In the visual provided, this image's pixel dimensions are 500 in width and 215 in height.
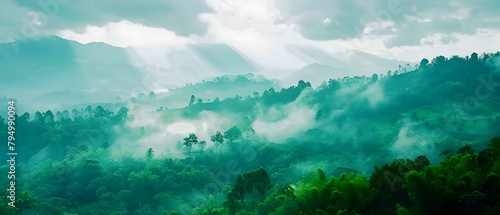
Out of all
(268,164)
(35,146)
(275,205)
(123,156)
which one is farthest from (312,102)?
(275,205)

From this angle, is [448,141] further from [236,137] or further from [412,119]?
[236,137]

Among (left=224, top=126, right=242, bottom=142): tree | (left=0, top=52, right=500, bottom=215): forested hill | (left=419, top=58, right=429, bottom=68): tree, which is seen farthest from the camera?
(left=419, top=58, right=429, bottom=68): tree

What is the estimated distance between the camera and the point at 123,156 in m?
108

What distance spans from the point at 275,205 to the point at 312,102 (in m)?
129

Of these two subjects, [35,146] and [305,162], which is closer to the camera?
[305,162]

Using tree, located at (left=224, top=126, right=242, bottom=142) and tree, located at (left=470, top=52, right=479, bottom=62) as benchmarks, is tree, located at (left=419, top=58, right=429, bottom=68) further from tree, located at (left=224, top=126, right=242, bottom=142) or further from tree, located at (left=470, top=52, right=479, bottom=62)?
tree, located at (left=224, top=126, right=242, bottom=142)

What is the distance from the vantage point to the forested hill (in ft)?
74.4

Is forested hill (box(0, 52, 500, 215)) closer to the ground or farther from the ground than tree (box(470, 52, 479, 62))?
closer to the ground

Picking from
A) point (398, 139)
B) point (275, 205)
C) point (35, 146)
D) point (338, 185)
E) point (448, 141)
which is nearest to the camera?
point (338, 185)

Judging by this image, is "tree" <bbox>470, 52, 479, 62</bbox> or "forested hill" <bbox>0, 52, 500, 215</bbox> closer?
"forested hill" <bbox>0, 52, 500, 215</bbox>

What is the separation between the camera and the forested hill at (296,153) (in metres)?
22.7

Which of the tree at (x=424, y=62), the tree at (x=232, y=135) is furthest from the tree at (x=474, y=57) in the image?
the tree at (x=232, y=135)

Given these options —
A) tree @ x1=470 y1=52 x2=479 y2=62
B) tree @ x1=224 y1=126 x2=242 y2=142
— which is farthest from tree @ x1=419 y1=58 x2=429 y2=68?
tree @ x1=224 y1=126 x2=242 y2=142

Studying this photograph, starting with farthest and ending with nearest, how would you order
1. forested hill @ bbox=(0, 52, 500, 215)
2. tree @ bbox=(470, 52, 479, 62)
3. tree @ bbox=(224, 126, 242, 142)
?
tree @ bbox=(470, 52, 479, 62), tree @ bbox=(224, 126, 242, 142), forested hill @ bbox=(0, 52, 500, 215)
